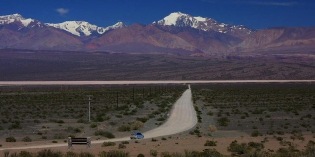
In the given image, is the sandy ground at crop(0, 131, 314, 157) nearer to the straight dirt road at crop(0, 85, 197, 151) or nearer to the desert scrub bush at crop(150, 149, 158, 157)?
the desert scrub bush at crop(150, 149, 158, 157)

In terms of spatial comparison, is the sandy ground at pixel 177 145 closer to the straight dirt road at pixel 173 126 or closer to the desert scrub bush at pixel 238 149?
the desert scrub bush at pixel 238 149

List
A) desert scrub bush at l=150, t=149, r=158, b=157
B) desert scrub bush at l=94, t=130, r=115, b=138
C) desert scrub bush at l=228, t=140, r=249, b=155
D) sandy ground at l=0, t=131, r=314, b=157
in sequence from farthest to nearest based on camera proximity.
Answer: desert scrub bush at l=94, t=130, r=115, b=138 < sandy ground at l=0, t=131, r=314, b=157 < desert scrub bush at l=228, t=140, r=249, b=155 < desert scrub bush at l=150, t=149, r=158, b=157

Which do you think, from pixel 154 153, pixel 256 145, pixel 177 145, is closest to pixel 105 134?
pixel 177 145

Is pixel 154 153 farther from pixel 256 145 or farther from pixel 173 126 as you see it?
pixel 173 126

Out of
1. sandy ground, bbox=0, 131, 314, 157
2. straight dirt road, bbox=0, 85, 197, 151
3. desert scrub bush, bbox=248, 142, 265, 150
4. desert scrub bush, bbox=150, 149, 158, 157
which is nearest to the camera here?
desert scrub bush, bbox=150, 149, 158, 157

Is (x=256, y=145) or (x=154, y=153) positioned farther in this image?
(x=256, y=145)

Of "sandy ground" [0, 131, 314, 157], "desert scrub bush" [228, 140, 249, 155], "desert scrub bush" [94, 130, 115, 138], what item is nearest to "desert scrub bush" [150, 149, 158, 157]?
"sandy ground" [0, 131, 314, 157]

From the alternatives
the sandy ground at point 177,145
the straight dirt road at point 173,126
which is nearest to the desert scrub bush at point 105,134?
the straight dirt road at point 173,126

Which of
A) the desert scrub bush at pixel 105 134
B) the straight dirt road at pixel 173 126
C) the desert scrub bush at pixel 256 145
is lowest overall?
the straight dirt road at pixel 173 126

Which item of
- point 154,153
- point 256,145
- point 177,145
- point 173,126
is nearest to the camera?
point 154,153

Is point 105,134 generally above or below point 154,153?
below

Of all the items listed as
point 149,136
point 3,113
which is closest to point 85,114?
point 3,113

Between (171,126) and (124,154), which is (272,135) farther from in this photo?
(124,154)
